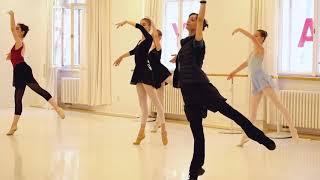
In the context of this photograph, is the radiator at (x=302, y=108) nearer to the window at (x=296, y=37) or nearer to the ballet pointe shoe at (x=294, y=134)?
the window at (x=296, y=37)

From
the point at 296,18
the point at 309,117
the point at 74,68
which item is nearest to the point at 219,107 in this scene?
the point at 309,117

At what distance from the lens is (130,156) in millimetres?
4766

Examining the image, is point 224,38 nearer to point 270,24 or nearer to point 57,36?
point 270,24

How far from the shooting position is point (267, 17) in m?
6.52

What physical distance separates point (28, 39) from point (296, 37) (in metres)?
5.98

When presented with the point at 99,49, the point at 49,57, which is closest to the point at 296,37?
the point at 99,49

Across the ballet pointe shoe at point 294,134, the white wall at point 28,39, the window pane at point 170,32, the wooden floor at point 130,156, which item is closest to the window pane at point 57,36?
the white wall at point 28,39

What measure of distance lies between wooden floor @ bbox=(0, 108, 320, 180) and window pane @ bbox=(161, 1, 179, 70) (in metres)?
1.56

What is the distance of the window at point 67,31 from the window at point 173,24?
215 cm

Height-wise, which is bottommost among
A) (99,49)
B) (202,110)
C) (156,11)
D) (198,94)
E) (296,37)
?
(202,110)

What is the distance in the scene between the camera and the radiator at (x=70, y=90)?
9.34 meters

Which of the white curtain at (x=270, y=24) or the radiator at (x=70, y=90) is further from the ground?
the white curtain at (x=270, y=24)

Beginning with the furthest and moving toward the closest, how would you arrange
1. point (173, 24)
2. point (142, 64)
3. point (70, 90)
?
1. point (70, 90)
2. point (173, 24)
3. point (142, 64)

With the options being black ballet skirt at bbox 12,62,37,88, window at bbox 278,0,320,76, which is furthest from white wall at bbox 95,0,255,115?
black ballet skirt at bbox 12,62,37,88
